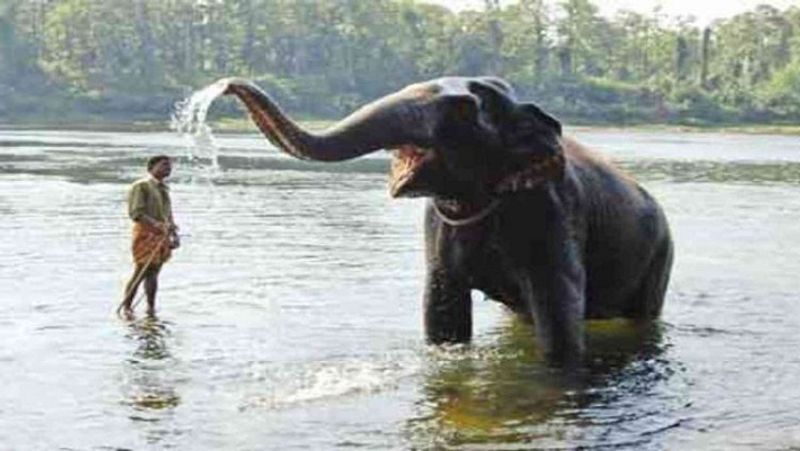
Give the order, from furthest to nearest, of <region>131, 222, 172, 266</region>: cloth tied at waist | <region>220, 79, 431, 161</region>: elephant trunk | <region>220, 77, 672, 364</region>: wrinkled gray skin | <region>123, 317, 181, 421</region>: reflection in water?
<region>131, 222, 172, 266</region>: cloth tied at waist < <region>123, 317, 181, 421</region>: reflection in water < <region>220, 77, 672, 364</region>: wrinkled gray skin < <region>220, 79, 431, 161</region>: elephant trunk

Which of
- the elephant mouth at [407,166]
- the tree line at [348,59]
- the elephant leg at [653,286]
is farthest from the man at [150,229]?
the tree line at [348,59]

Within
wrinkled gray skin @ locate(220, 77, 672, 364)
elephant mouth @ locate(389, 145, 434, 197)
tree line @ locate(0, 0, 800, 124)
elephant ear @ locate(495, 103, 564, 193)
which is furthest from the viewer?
tree line @ locate(0, 0, 800, 124)

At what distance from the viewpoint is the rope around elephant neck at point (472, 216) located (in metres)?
9.43

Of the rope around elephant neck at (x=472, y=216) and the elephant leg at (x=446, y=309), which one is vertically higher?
the rope around elephant neck at (x=472, y=216)

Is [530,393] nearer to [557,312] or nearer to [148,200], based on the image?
[557,312]

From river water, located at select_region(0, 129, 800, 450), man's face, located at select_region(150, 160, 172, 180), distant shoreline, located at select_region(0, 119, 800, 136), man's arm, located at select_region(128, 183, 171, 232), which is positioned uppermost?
man's face, located at select_region(150, 160, 172, 180)

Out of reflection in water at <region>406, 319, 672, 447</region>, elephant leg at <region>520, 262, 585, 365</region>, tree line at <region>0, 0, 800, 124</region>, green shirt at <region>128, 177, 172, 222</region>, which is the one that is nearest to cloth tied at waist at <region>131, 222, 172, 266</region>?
green shirt at <region>128, 177, 172, 222</region>

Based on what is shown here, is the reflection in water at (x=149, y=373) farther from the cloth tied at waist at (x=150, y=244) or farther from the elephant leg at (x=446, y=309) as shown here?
the elephant leg at (x=446, y=309)

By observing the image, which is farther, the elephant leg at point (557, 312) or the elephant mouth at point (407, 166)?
the elephant leg at point (557, 312)

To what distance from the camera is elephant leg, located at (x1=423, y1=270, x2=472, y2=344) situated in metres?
10.4

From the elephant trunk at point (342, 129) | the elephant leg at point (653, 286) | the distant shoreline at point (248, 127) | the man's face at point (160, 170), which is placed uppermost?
the elephant trunk at point (342, 129)

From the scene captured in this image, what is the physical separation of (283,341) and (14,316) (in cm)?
273

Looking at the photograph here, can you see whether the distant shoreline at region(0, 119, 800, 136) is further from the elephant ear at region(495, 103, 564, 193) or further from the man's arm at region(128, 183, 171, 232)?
the elephant ear at region(495, 103, 564, 193)

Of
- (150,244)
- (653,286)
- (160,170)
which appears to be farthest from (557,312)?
(150,244)
